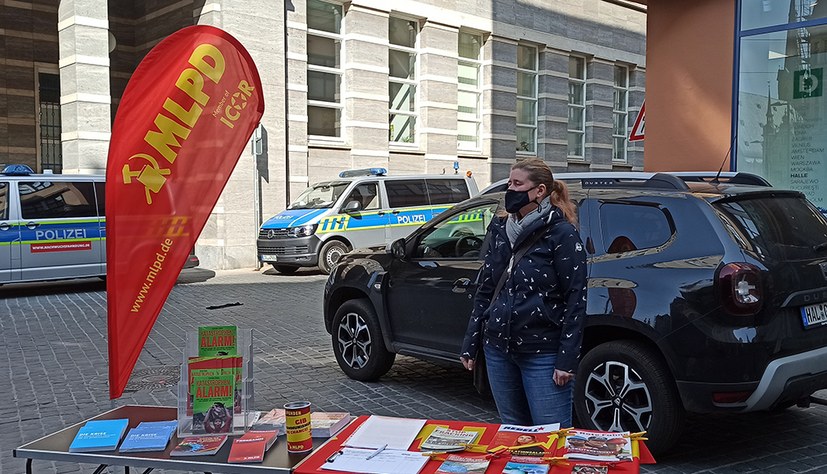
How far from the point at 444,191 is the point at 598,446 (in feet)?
48.5

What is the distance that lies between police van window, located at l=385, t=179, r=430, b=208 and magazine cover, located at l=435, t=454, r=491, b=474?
14144 mm

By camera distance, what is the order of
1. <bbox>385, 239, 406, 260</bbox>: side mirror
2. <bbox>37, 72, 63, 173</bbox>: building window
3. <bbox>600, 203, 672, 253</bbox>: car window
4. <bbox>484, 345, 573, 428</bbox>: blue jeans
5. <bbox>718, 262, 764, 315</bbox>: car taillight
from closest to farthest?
<bbox>484, 345, 573, 428</bbox>: blue jeans
<bbox>718, 262, 764, 315</bbox>: car taillight
<bbox>600, 203, 672, 253</bbox>: car window
<bbox>385, 239, 406, 260</bbox>: side mirror
<bbox>37, 72, 63, 173</bbox>: building window

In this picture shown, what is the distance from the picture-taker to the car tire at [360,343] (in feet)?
23.0

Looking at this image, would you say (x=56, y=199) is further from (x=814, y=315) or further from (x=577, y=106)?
(x=577, y=106)

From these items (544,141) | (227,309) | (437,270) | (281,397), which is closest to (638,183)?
(437,270)

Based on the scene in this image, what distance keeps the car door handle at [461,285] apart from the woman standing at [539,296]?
2.21 metres

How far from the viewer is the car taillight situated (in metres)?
4.61

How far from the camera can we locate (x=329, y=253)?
16031 millimetres

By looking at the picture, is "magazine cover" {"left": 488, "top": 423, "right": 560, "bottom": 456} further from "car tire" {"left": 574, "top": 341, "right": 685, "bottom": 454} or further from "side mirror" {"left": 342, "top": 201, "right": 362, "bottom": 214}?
"side mirror" {"left": 342, "top": 201, "right": 362, "bottom": 214}

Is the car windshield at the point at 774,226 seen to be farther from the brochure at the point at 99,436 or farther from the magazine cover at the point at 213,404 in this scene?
the brochure at the point at 99,436

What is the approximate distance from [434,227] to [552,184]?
293 centimetres

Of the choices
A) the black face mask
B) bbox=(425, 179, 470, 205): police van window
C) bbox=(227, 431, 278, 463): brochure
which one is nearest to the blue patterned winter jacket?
the black face mask

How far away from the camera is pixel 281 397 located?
6727 millimetres

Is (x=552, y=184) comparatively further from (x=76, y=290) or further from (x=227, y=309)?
(x=76, y=290)
